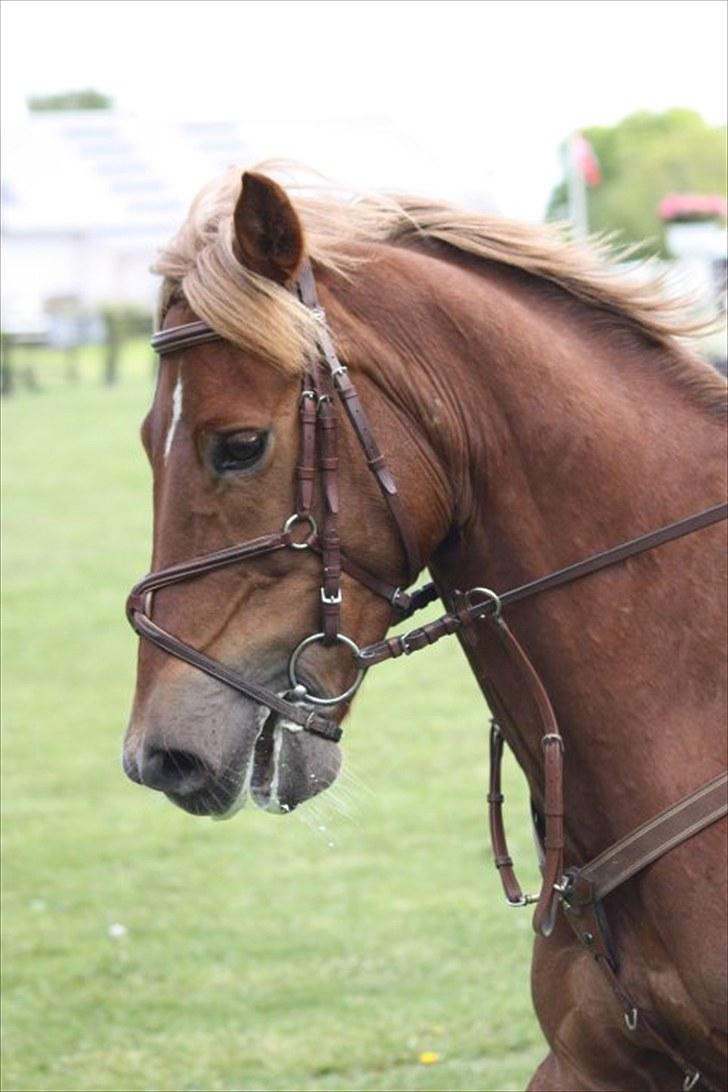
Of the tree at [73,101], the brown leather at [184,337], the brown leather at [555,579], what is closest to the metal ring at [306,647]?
the brown leather at [555,579]

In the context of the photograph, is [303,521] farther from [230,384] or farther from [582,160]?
[582,160]

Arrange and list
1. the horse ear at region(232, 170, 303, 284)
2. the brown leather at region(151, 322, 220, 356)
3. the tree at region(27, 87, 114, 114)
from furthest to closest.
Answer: the tree at region(27, 87, 114, 114) → the brown leather at region(151, 322, 220, 356) → the horse ear at region(232, 170, 303, 284)

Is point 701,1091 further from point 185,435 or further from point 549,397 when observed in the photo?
point 185,435

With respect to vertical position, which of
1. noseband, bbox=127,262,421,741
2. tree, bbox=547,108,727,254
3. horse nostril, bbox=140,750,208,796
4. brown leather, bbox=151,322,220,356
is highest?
brown leather, bbox=151,322,220,356

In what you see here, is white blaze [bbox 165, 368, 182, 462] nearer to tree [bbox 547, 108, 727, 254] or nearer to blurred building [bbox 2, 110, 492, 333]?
blurred building [bbox 2, 110, 492, 333]

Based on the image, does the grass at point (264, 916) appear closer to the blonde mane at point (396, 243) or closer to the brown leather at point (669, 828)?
the brown leather at point (669, 828)

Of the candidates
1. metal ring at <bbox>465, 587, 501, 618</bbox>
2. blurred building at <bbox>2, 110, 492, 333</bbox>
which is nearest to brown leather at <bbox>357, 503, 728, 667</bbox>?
metal ring at <bbox>465, 587, 501, 618</bbox>

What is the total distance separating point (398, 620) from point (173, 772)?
54cm

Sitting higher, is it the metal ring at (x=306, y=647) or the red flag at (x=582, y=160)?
the metal ring at (x=306, y=647)

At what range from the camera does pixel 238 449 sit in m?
3.14

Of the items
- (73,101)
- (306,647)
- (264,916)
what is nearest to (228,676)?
(306,647)

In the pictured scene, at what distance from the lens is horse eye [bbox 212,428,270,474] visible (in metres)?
3.13

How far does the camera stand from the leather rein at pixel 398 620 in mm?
3135

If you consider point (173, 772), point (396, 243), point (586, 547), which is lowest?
point (173, 772)
